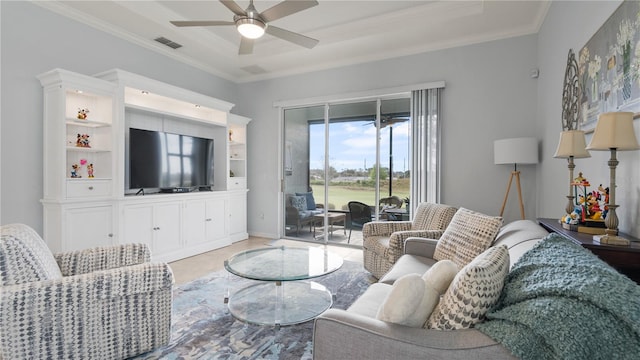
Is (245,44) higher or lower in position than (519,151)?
higher

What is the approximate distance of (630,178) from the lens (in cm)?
165

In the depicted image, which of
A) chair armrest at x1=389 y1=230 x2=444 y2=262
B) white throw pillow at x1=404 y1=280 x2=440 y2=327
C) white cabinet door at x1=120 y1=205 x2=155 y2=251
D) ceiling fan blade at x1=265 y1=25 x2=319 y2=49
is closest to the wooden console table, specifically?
white throw pillow at x1=404 y1=280 x2=440 y2=327

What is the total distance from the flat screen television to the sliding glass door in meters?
1.34

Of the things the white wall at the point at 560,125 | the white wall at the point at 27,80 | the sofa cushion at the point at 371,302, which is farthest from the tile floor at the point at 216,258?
the white wall at the point at 560,125

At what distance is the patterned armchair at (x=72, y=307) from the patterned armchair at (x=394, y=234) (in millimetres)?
1884

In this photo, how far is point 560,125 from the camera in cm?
281

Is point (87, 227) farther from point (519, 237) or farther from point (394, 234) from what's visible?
point (519, 237)

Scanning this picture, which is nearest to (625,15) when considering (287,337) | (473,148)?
(473,148)

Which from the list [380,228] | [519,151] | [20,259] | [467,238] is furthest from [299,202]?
[20,259]

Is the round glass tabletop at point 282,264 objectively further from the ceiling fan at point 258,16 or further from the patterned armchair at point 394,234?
the ceiling fan at point 258,16

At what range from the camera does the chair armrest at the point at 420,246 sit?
2578 mm

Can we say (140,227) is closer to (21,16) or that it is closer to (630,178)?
(21,16)

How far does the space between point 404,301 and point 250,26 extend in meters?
2.29

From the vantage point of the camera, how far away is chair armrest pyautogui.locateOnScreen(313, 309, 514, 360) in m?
0.98
